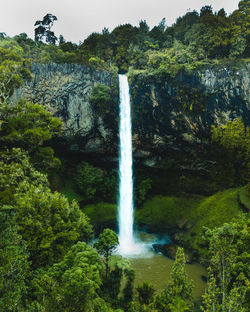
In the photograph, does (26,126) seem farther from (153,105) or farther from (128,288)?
(128,288)

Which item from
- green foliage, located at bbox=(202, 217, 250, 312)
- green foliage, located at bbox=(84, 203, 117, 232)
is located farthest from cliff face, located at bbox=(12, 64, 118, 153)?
green foliage, located at bbox=(202, 217, 250, 312)

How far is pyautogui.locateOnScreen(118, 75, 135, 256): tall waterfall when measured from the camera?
24016 mm

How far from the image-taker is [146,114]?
2389 cm

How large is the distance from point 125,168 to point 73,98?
9008mm

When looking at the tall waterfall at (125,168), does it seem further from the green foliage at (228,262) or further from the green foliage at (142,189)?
the green foliage at (228,262)

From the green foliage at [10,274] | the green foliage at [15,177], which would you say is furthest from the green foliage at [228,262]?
the green foliage at [15,177]

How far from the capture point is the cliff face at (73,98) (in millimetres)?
21859

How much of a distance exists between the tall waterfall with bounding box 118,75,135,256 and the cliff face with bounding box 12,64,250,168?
0.70m

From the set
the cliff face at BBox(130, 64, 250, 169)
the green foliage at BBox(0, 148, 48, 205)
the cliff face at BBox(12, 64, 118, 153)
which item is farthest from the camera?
the cliff face at BBox(12, 64, 118, 153)

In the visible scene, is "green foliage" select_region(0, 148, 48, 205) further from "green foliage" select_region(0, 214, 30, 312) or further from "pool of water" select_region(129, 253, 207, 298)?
"pool of water" select_region(129, 253, 207, 298)

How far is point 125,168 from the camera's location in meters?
25.3

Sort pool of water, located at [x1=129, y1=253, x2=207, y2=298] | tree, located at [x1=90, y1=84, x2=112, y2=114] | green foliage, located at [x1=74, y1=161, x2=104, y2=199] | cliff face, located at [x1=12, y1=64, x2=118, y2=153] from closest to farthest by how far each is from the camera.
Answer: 1. pool of water, located at [x1=129, y1=253, x2=207, y2=298]
2. cliff face, located at [x1=12, y1=64, x2=118, y2=153]
3. tree, located at [x1=90, y1=84, x2=112, y2=114]
4. green foliage, located at [x1=74, y1=161, x2=104, y2=199]

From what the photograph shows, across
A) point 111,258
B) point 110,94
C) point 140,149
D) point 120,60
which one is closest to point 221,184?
point 140,149

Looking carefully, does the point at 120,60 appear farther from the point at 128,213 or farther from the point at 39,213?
the point at 39,213
